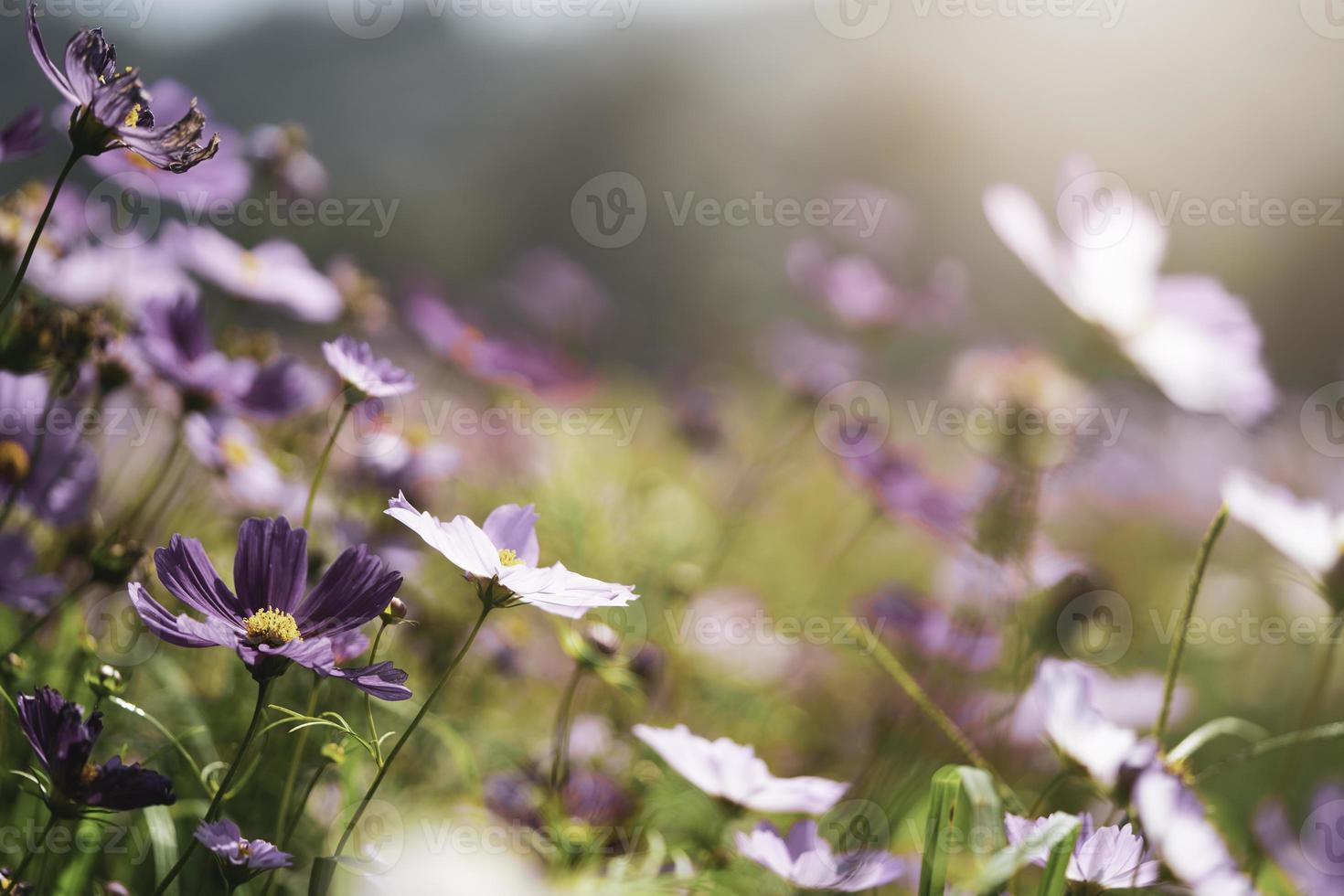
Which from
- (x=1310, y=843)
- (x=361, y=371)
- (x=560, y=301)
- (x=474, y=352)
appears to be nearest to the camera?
(x=361, y=371)

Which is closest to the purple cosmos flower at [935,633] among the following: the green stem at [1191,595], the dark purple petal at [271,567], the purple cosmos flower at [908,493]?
the purple cosmos flower at [908,493]

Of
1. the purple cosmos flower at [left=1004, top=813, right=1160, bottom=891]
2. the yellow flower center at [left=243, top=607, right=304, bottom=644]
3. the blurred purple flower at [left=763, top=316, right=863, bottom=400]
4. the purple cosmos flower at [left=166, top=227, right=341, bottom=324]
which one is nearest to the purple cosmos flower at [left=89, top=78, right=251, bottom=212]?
the purple cosmos flower at [left=166, top=227, right=341, bottom=324]

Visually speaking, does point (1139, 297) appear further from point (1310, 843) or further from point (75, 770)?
point (75, 770)

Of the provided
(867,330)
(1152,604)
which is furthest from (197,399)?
(1152,604)

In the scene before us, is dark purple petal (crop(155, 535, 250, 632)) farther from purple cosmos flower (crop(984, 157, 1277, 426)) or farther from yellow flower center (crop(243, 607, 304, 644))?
purple cosmos flower (crop(984, 157, 1277, 426))

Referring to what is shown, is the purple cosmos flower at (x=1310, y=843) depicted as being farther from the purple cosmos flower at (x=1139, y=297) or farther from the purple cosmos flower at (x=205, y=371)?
the purple cosmos flower at (x=205, y=371)

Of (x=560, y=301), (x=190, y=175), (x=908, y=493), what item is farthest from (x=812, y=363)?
(x=190, y=175)
